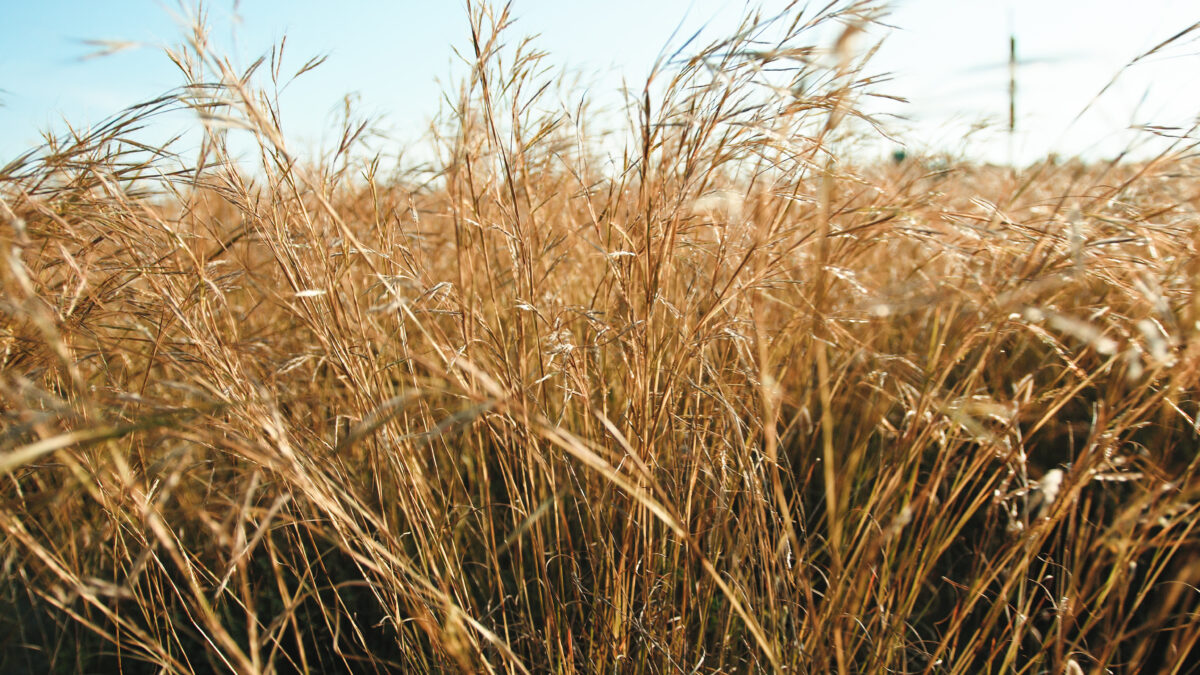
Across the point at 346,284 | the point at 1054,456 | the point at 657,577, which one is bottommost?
the point at 1054,456

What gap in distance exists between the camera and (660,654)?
4.09 ft

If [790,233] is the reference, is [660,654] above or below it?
below

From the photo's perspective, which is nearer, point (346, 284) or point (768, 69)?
point (768, 69)

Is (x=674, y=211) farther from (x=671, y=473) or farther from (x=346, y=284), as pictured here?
(x=346, y=284)

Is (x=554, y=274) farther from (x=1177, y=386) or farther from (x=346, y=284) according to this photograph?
(x=1177, y=386)

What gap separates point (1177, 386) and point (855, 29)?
0.79 m

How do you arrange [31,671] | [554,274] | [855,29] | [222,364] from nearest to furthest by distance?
[855,29] → [222,364] → [31,671] → [554,274]

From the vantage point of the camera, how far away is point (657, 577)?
123cm

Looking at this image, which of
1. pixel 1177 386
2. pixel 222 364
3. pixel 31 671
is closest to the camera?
pixel 1177 386

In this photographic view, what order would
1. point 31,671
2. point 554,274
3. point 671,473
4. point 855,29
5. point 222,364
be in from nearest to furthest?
point 855,29 → point 222,364 → point 671,473 → point 31,671 → point 554,274

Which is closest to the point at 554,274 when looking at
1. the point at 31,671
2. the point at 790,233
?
the point at 790,233

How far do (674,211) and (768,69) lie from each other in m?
0.28

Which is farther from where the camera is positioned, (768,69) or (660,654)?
(660,654)

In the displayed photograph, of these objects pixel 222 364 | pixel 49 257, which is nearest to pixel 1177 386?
pixel 222 364
